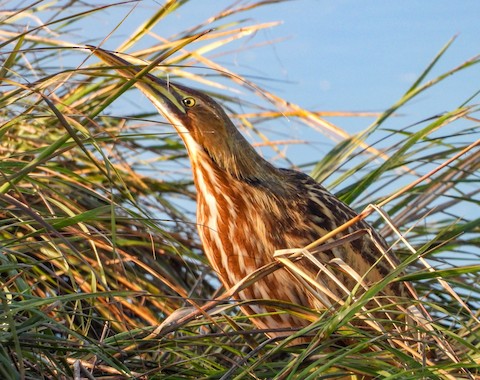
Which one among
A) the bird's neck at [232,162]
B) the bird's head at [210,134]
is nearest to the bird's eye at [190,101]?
the bird's head at [210,134]

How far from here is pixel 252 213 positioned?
80.7 inches

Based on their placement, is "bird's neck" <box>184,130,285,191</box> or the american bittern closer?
the american bittern

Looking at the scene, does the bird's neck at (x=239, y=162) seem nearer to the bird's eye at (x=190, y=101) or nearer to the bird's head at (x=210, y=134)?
the bird's head at (x=210, y=134)

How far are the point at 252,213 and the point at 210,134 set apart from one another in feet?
0.72

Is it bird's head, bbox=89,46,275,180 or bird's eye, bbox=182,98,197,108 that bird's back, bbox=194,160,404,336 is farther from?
bird's eye, bbox=182,98,197,108

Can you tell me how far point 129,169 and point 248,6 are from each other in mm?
719

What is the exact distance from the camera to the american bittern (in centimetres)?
201

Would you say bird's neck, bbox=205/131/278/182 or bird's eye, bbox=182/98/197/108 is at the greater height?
bird's eye, bbox=182/98/197/108

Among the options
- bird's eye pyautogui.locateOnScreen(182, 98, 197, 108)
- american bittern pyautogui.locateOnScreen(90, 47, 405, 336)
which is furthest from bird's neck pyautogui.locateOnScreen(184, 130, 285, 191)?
bird's eye pyautogui.locateOnScreen(182, 98, 197, 108)

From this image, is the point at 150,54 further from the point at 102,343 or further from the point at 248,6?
the point at 102,343

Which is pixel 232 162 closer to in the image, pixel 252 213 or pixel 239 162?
pixel 239 162

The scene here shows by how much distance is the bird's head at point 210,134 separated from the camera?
6.97 ft

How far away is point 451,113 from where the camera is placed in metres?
2.21

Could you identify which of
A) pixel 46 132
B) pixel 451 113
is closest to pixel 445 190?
pixel 451 113
